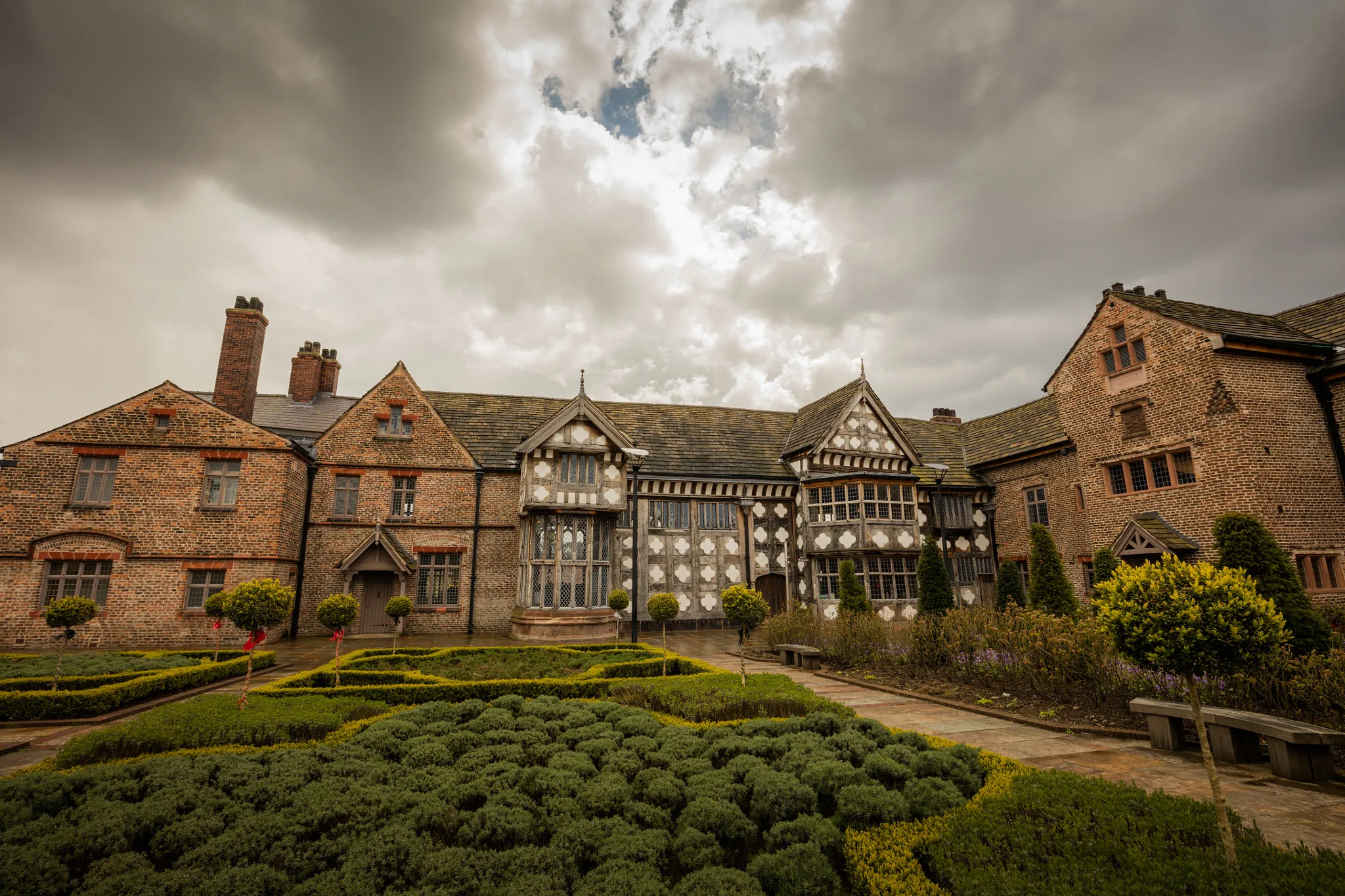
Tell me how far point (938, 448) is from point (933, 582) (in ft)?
37.7

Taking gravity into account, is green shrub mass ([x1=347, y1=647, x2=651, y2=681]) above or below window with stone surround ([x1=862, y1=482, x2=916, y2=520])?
below

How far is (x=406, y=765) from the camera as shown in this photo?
637cm

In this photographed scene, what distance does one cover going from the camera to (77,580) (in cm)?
1884

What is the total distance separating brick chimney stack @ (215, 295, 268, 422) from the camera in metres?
22.3

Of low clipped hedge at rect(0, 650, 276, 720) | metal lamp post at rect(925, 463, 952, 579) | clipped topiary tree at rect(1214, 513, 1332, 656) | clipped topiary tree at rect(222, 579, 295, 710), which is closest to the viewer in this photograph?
low clipped hedge at rect(0, 650, 276, 720)

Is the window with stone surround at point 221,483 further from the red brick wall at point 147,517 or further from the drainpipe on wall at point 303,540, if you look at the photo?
the drainpipe on wall at point 303,540

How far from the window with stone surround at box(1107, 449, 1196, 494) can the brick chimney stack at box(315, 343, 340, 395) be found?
36.1m

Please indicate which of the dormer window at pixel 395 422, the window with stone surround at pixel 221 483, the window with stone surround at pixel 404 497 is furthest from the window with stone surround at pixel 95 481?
the window with stone surround at pixel 404 497

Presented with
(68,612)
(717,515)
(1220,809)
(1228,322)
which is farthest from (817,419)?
(68,612)

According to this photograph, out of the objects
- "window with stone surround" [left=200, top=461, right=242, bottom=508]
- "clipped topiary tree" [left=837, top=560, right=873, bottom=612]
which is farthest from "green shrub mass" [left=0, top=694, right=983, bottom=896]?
"window with stone surround" [left=200, top=461, right=242, bottom=508]

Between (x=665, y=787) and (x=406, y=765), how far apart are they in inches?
116

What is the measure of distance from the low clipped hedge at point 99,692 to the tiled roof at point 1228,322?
90.8 feet

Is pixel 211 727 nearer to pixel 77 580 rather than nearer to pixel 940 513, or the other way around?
pixel 77 580

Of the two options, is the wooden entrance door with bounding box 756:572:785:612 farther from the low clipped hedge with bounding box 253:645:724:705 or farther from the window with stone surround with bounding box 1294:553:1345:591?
the window with stone surround with bounding box 1294:553:1345:591
